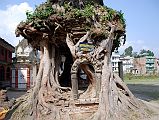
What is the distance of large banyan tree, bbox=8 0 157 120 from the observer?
13732mm

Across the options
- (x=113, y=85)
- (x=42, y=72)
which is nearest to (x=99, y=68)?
(x=113, y=85)

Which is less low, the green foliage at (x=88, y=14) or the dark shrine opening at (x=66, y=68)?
the green foliage at (x=88, y=14)

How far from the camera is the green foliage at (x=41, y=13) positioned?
14.8 meters

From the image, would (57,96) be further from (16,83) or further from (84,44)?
(16,83)

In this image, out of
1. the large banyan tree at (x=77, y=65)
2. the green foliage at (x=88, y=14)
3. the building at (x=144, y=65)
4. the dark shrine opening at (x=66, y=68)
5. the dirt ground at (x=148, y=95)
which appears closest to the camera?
the large banyan tree at (x=77, y=65)

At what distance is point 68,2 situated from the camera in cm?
1570

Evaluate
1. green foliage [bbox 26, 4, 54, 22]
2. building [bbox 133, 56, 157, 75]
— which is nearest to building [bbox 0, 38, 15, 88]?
→ green foliage [bbox 26, 4, 54, 22]

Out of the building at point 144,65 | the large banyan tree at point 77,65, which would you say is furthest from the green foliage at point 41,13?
the building at point 144,65

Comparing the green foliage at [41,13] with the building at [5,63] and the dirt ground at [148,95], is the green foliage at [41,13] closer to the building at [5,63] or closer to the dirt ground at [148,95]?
the dirt ground at [148,95]

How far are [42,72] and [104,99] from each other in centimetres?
382

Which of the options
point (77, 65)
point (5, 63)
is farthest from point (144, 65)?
point (77, 65)

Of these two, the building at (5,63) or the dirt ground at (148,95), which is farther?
the building at (5,63)

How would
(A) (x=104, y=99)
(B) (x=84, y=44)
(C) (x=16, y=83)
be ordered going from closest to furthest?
(A) (x=104, y=99)
(B) (x=84, y=44)
(C) (x=16, y=83)

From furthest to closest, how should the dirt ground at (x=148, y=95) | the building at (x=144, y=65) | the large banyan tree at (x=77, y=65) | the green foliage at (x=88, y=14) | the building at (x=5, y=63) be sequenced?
1. the building at (x=144, y=65)
2. the building at (x=5, y=63)
3. the dirt ground at (x=148, y=95)
4. the green foliage at (x=88, y=14)
5. the large banyan tree at (x=77, y=65)
